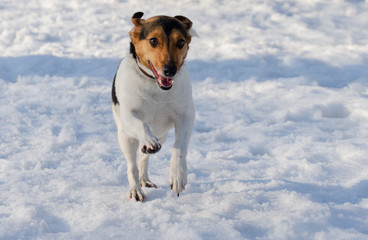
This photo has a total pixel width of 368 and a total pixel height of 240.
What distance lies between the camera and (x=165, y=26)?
360cm

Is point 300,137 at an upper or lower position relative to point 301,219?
lower

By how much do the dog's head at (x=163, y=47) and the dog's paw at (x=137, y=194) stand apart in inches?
40.1

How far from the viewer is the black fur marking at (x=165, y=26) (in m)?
3.60

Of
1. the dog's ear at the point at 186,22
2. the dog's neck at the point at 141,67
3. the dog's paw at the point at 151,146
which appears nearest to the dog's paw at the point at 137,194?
the dog's paw at the point at 151,146

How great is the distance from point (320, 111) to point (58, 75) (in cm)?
437

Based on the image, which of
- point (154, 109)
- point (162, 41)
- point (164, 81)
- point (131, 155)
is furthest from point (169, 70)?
point (131, 155)

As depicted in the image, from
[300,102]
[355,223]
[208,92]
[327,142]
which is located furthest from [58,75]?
[355,223]

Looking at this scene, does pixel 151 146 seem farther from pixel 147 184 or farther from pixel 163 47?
pixel 147 184

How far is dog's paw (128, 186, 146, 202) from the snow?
71mm

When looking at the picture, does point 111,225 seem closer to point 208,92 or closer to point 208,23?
point 208,92

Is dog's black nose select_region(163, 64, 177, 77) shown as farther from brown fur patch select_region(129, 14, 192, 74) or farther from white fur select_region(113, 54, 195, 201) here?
white fur select_region(113, 54, 195, 201)

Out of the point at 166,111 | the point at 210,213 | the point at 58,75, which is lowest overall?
the point at 58,75

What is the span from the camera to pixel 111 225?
3.45 metres

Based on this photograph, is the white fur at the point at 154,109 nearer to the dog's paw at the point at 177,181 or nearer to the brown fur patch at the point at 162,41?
the dog's paw at the point at 177,181
